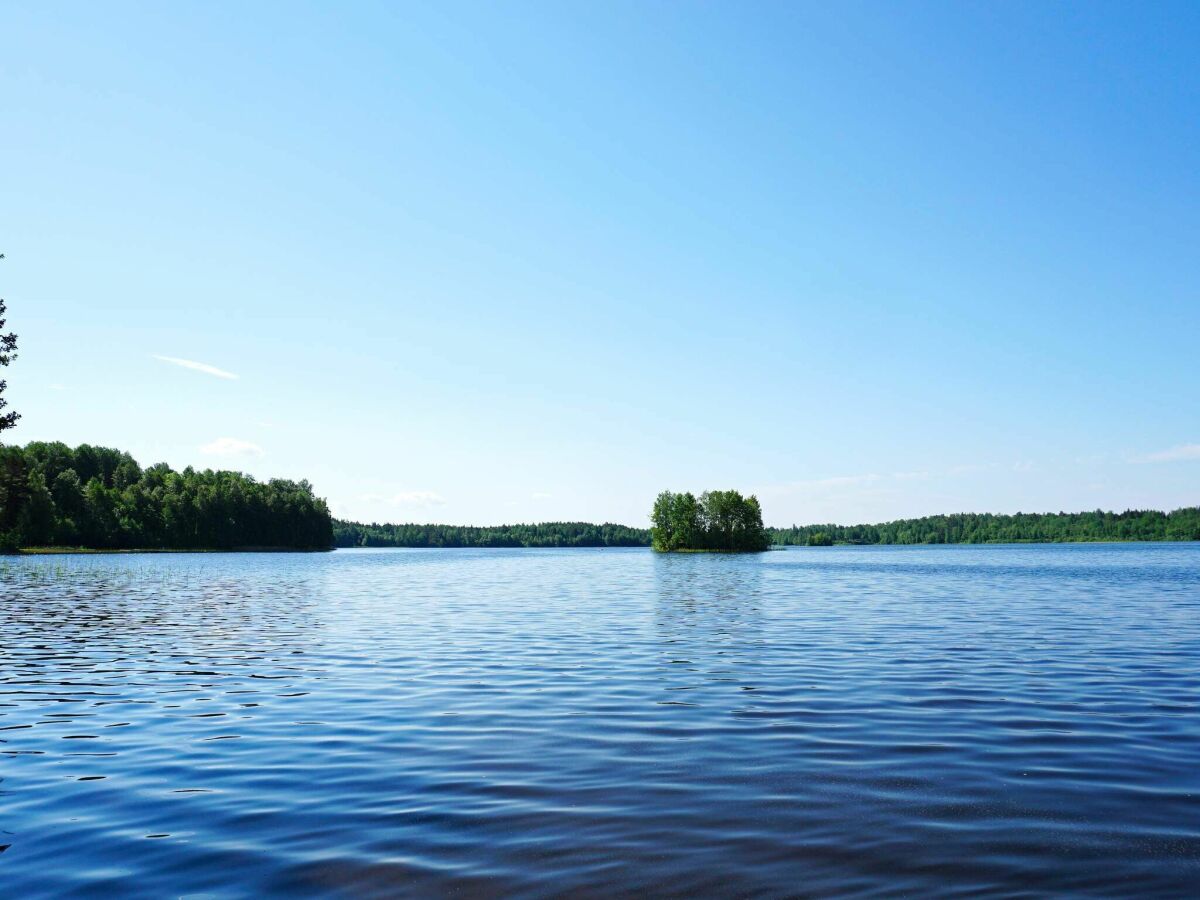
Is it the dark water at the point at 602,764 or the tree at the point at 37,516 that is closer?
the dark water at the point at 602,764

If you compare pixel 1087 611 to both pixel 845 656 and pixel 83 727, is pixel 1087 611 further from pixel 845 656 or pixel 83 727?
pixel 83 727

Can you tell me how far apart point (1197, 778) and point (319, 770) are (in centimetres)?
1385

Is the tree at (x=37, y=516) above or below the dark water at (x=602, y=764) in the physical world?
above

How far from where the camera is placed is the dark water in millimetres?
9727

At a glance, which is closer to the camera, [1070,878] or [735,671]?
[1070,878]

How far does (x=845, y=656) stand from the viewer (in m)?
28.2

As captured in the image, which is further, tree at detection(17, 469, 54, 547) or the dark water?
tree at detection(17, 469, 54, 547)

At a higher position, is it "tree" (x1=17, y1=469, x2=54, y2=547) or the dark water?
"tree" (x1=17, y1=469, x2=54, y2=547)

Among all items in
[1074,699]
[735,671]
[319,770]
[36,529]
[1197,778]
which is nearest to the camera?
[1197,778]

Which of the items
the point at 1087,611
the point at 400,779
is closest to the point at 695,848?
the point at 400,779

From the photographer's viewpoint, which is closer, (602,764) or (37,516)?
(602,764)

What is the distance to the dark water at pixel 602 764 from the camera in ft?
31.9

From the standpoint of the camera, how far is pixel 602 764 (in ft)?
48.0

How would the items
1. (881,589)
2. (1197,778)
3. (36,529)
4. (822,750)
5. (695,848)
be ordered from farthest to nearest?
(36,529), (881,589), (822,750), (1197,778), (695,848)
